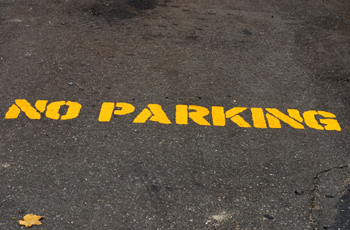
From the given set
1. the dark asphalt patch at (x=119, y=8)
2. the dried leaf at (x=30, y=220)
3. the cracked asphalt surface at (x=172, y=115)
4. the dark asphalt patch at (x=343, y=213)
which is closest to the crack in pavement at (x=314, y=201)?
the cracked asphalt surface at (x=172, y=115)

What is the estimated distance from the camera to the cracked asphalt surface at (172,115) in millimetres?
4734

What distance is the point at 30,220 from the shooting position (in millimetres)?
4496

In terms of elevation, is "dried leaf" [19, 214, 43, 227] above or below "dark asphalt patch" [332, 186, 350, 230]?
below

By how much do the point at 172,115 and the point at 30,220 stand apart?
2.27 meters

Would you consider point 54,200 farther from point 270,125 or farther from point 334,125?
point 334,125

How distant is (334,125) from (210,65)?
2.11 m

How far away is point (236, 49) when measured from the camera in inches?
318

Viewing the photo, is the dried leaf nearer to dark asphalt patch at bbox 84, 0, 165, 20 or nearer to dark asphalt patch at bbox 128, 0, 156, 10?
dark asphalt patch at bbox 84, 0, 165, 20

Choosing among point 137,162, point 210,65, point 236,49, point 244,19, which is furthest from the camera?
point 244,19

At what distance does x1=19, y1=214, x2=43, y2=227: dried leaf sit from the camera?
4446 millimetres

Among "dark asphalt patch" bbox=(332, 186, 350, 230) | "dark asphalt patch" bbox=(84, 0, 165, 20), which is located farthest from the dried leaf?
"dark asphalt patch" bbox=(84, 0, 165, 20)

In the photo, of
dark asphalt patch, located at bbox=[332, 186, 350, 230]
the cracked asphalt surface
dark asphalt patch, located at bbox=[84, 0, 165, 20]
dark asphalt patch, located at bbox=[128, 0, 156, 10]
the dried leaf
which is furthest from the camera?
dark asphalt patch, located at bbox=[128, 0, 156, 10]

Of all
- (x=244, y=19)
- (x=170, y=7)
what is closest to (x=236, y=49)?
(x=244, y=19)

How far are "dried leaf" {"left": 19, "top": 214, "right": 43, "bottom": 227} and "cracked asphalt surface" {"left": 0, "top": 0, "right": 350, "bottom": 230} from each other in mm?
57
